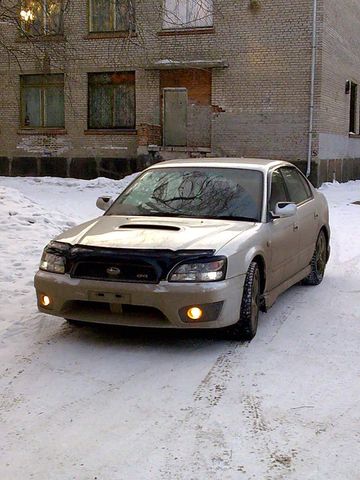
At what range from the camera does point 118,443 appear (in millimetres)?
3609

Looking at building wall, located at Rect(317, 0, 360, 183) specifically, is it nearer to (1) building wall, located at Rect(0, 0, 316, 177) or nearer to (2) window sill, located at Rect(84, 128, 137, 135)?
→ (1) building wall, located at Rect(0, 0, 316, 177)

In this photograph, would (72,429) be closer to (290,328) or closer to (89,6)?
(290,328)

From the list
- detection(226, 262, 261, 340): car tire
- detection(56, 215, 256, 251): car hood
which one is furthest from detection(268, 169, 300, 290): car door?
detection(226, 262, 261, 340): car tire

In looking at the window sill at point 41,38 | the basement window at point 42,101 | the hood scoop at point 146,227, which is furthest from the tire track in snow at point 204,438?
the basement window at point 42,101

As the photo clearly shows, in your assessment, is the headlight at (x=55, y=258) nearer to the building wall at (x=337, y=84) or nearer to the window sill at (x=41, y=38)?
the window sill at (x=41, y=38)

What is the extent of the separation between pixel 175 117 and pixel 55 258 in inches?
639

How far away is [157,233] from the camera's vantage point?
536 centimetres

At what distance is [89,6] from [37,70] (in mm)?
2677

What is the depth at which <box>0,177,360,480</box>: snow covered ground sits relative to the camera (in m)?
3.38

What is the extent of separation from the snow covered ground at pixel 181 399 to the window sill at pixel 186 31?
48.8 ft

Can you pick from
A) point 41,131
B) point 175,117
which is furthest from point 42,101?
point 175,117

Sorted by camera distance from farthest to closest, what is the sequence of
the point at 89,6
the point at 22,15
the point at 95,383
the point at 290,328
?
the point at 89,6, the point at 22,15, the point at 290,328, the point at 95,383

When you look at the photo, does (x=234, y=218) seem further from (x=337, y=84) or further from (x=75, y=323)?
(x=337, y=84)

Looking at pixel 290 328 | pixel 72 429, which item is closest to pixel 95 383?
pixel 72 429
